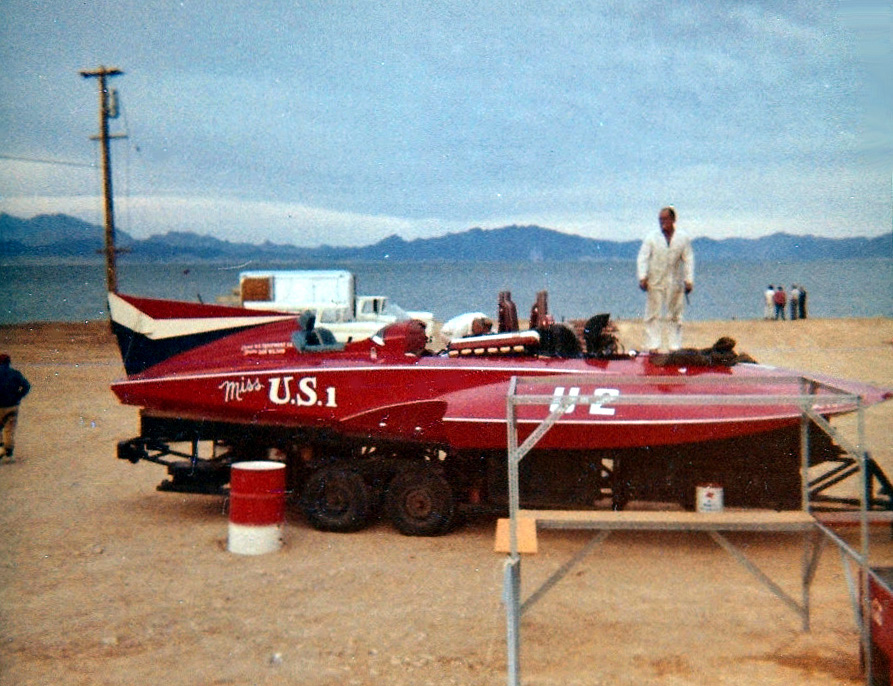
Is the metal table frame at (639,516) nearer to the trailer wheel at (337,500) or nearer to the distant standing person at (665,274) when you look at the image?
the trailer wheel at (337,500)

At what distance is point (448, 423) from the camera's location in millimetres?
8258

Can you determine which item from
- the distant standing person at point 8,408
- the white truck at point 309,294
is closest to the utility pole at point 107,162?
the white truck at point 309,294

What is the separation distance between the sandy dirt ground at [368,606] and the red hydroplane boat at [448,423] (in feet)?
1.59

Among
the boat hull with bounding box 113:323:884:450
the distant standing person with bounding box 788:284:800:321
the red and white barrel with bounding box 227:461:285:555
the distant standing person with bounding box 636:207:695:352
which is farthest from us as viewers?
the distant standing person with bounding box 788:284:800:321

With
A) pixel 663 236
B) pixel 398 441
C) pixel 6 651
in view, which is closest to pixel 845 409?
pixel 663 236

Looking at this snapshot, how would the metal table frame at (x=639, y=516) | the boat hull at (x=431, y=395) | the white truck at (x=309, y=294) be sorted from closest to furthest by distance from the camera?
the metal table frame at (x=639, y=516), the boat hull at (x=431, y=395), the white truck at (x=309, y=294)

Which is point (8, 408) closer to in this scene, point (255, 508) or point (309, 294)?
point (255, 508)

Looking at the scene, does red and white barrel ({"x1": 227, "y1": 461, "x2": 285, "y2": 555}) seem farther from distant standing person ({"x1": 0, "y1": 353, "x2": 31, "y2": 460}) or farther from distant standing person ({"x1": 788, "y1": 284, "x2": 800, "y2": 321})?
distant standing person ({"x1": 788, "y1": 284, "x2": 800, "y2": 321})

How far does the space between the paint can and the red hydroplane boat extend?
6.6 inches

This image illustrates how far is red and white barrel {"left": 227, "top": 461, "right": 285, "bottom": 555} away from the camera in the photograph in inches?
325

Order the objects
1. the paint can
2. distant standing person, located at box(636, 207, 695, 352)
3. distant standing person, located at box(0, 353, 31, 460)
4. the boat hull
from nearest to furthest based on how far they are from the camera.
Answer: the boat hull, the paint can, distant standing person, located at box(636, 207, 695, 352), distant standing person, located at box(0, 353, 31, 460)

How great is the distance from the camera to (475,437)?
8219 mm

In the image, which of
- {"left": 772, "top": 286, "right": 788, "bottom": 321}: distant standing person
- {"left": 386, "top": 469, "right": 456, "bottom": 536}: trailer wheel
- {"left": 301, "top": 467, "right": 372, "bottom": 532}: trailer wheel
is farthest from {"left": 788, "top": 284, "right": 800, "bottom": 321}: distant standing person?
{"left": 301, "top": 467, "right": 372, "bottom": 532}: trailer wheel

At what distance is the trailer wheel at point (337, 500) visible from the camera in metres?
8.94
